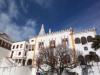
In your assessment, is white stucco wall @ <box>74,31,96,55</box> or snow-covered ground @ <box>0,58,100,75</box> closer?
snow-covered ground @ <box>0,58,100,75</box>

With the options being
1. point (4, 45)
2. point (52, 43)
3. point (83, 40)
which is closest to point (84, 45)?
point (83, 40)

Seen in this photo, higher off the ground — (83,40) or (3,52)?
(83,40)

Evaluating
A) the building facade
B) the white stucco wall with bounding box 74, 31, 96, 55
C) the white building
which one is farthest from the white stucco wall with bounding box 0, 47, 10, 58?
the white stucco wall with bounding box 74, 31, 96, 55

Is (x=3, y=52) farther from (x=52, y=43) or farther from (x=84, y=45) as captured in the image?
(x=84, y=45)

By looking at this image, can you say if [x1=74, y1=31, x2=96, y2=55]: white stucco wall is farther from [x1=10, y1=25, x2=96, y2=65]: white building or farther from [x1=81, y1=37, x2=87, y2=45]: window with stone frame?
[x1=81, y1=37, x2=87, y2=45]: window with stone frame

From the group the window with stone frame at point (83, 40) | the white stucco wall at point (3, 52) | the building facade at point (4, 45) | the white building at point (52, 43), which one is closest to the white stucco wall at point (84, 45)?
the white building at point (52, 43)

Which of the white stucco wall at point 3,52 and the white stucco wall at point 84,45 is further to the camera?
A: the white stucco wall at point 3,52

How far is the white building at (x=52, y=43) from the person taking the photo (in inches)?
1908

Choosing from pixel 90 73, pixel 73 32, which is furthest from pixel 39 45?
pixel 90 73

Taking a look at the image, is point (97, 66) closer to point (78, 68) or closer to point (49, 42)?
point (78, 68)

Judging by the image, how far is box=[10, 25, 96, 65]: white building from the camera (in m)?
48.5

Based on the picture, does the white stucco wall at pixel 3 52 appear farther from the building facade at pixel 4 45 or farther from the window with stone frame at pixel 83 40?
the window with stone frame at pixel 83 40

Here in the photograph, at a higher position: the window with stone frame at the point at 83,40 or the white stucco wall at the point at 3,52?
the window with stone frame at the point at 83,40

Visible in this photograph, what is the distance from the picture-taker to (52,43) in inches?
2144
